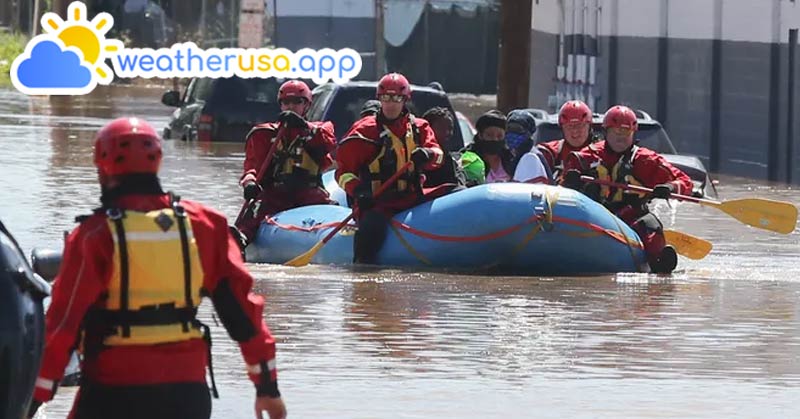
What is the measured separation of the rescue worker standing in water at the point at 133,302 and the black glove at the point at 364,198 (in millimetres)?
9393

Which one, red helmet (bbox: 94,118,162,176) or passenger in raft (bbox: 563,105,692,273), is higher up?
red helmet (bbox: 94,118,162,176)

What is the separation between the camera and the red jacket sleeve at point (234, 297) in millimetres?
6438

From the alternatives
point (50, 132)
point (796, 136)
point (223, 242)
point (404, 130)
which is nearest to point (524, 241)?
point (404, 130)

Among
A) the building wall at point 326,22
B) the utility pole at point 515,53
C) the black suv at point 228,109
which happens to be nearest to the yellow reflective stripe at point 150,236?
the utility pole at point 515,53

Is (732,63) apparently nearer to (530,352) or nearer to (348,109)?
(348,109)

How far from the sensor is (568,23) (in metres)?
40.9

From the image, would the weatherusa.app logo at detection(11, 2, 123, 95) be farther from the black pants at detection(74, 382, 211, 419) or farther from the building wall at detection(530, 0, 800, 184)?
the black pants at detection(74, 382, 211, 419)

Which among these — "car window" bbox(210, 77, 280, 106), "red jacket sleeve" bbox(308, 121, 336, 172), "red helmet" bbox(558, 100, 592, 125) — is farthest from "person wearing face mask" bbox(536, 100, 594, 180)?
"car window" bbox(210, 77, 280, 106)

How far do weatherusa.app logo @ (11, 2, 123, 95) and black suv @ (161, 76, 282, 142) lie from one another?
1720 cm

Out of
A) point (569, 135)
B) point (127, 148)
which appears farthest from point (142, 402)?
point (569, 135)

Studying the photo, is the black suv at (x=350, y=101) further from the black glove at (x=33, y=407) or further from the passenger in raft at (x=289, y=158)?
the black glove at (x=33, y=407)

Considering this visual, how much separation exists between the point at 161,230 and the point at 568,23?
35.0 meters

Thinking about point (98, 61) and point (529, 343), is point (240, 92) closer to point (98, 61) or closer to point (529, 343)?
point (529, 343)

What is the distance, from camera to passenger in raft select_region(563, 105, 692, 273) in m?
15.8
